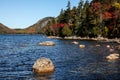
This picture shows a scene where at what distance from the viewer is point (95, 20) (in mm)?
141875

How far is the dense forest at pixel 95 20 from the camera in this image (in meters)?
133

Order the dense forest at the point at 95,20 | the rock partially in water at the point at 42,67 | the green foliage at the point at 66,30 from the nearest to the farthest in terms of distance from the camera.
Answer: the rock partially in water at the point at 42,67 → the dense forest at the point at 95,20 → the green foliage at the point at 66,30

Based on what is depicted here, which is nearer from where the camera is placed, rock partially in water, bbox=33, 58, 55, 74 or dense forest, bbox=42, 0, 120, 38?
rock partially in water, bbox=33, 58, 55, 74

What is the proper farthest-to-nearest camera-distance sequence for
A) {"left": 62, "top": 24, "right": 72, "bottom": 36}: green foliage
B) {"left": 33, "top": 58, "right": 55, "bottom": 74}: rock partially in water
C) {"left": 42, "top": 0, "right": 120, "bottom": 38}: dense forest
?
{"left": 62, "top": 24, "right": 72, "bottom": 36}: green foliage, {"left": 42, "top": 0, "right": 120, "bottom": 38}: dense forest, {"left": 33, "top": 58, "right": 55, "bottom": 74}: rock partially in water

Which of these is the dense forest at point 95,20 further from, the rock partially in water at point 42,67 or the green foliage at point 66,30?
the rock partially in water at point 42,67

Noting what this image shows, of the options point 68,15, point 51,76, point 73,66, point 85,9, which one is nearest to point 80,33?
point 85,9

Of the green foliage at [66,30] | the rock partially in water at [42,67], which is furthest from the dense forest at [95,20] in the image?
the rock partially in water at [42,67]

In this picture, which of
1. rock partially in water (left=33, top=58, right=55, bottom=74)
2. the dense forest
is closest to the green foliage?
the dense forest

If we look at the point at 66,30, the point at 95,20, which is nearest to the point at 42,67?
the point at 95,20

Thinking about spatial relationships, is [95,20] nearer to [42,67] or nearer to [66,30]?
[66,30]

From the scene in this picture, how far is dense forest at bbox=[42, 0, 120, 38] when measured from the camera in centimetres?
13300

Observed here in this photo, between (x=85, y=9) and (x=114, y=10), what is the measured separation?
71.3 feet

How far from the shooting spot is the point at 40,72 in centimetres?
3847

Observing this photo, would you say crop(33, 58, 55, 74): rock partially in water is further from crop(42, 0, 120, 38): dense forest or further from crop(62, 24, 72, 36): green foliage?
crop(62, 24, 72, 36): green foliage
